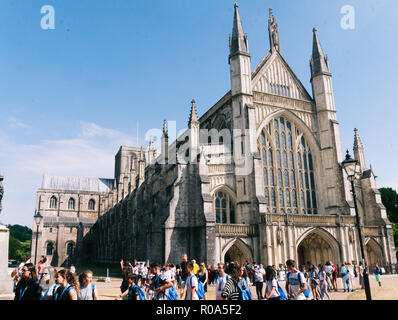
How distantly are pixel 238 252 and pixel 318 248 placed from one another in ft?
24.8

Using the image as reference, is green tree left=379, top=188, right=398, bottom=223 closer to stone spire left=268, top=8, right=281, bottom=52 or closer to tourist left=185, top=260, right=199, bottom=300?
stone spire left=268, top=8, right=281, bottom=52

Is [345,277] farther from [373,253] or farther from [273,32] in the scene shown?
[273,32]

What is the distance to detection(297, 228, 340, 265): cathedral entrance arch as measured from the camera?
88.2 feet

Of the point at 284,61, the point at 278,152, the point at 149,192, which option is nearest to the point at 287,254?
the point at 278,152

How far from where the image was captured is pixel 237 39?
30406mm

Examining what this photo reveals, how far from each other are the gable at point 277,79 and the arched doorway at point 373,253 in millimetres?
14896

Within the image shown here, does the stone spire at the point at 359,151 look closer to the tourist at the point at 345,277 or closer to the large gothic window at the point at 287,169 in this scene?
the large gothic window at the point at 287,169

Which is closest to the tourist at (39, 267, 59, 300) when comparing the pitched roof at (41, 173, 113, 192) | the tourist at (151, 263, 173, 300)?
the tourist at (151, 263, 173, 300)

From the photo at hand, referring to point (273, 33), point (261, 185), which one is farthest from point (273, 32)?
point (261, 185)

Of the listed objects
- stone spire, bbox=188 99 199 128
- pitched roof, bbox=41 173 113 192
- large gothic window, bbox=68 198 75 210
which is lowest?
large gothic window, bbox=68 198 75 210

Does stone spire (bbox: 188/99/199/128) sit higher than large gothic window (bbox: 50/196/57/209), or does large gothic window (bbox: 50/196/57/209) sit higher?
stone spire (bbox: 188/99/199/128)

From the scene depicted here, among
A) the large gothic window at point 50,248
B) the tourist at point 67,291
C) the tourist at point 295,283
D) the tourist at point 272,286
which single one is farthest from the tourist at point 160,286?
the large gothic window at point 50,248

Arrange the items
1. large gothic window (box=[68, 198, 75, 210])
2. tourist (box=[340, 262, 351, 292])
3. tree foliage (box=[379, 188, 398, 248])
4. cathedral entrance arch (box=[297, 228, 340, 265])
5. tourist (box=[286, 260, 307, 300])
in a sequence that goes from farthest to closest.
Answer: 1. large gothic window (box=[68, 198, 75, 210])
2. tree foliage (box=[379, 188, 398, 248])
3. cathedral entrance arch (box=[297, 228, 340, 265])
4. tourist (box=[340, 262, 351, 292])
5. tourist (box=[286, 260, 307, 300])

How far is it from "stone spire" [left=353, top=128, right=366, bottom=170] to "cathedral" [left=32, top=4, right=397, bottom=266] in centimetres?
12
